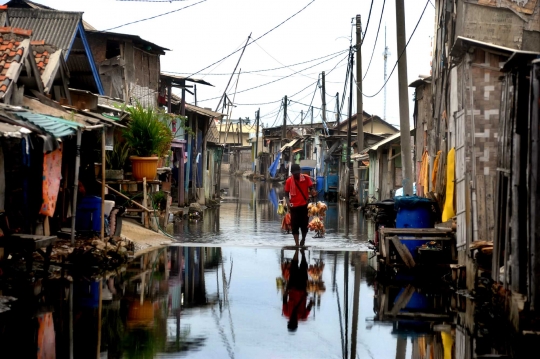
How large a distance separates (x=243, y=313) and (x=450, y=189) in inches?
244

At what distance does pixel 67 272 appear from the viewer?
13.5 metres

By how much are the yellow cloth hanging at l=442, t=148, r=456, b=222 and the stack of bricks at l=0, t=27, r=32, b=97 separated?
26.9 ft

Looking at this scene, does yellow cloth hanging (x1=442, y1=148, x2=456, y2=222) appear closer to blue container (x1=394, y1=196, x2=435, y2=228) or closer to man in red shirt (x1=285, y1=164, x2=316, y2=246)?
blue container (x1=394, y1=196, x2=435, y2=228)

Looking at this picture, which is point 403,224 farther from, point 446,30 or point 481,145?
point 446,30

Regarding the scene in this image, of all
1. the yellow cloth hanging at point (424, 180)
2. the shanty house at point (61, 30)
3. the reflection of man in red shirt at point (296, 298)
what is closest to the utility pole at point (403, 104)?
the yellow cloth hanging at point (424, 180)

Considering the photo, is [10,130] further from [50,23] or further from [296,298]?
[50,23]

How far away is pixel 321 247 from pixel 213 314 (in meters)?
8.93

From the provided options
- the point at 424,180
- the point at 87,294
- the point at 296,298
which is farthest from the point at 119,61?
the point at 296,298

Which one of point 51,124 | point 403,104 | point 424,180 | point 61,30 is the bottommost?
point 424,180

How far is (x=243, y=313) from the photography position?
33.2 ft

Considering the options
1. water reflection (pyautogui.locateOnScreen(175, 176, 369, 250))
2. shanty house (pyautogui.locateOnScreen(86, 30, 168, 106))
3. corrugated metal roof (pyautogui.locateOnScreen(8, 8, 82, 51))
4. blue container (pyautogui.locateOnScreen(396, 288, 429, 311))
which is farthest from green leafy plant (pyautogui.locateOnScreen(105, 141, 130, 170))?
blue container (pyautogui.locateOnScreen(396, 288, 429, 311))

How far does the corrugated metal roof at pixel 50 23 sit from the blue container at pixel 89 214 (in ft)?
15.4

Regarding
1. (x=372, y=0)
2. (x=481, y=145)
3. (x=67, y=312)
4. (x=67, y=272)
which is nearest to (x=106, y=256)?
(x=67, y=272)

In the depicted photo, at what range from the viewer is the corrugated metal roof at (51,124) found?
12828 millimetres
